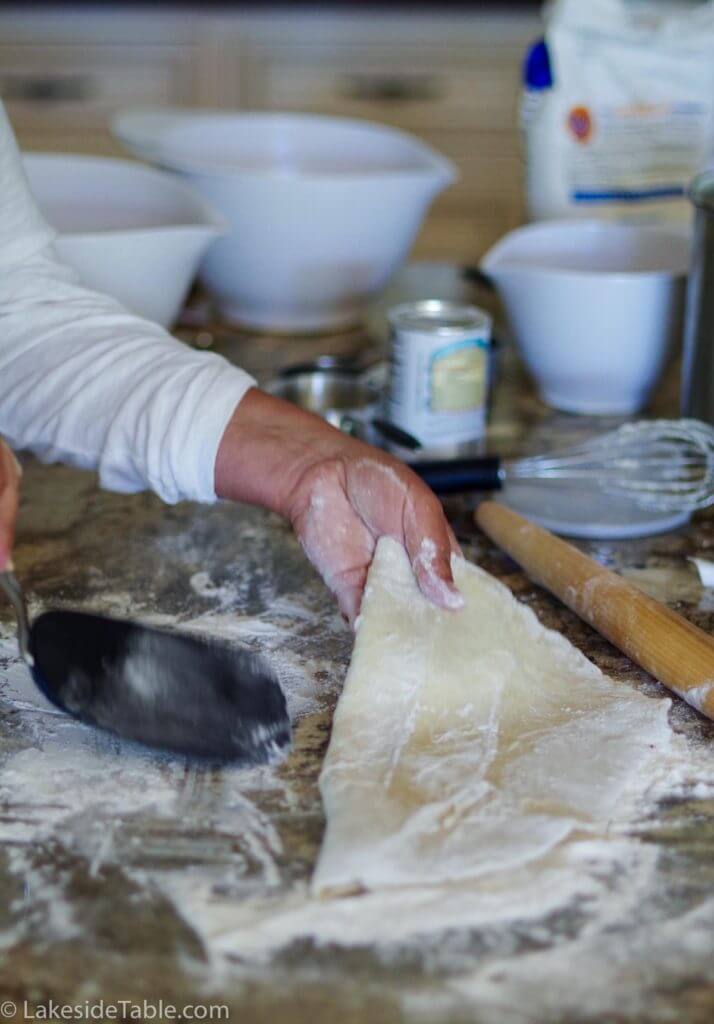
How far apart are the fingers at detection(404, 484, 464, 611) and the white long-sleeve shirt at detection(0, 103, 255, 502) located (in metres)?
0.16

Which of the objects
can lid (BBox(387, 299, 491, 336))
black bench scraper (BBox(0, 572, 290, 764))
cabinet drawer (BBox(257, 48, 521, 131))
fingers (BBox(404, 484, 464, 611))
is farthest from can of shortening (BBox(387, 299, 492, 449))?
cabinet drawer (BBox(257, 48, 521, 131))

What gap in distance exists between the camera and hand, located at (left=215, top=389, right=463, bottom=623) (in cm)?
86

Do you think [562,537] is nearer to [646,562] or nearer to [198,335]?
[646,562]

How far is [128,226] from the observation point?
141cm

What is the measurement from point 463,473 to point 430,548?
24cm

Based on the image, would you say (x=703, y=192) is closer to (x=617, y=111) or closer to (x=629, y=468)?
(x=629, y=468)

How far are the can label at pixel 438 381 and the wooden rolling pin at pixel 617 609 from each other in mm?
173

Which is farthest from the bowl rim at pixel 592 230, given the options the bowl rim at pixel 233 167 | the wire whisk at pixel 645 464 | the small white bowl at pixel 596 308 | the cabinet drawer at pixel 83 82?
the cabinet drawer at pixel 83 82

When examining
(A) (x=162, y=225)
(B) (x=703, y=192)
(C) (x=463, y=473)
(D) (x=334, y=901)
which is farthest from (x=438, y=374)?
(D) (x=334, y=901)

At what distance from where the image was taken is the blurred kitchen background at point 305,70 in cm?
278

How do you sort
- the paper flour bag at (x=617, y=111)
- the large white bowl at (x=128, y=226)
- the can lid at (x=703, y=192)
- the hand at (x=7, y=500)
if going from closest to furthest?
the hand at (x=7, y=500) → the can lid at (x=703, y=192) → the large white bowl at (x=128, y=226) → the paper flour bag at (x=617, y=111)

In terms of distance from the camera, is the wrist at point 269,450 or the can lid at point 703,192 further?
the can lid at point 703,192

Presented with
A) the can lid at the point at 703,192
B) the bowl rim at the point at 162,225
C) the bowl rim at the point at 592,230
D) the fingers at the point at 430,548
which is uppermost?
the can lid at the point at 703,192

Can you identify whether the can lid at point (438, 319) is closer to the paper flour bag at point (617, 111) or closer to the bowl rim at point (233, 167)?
the bowl rim at point (233, 167)
